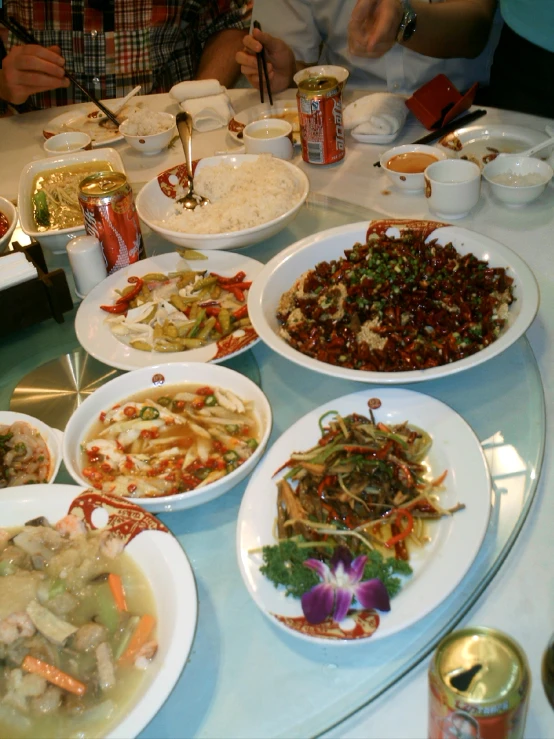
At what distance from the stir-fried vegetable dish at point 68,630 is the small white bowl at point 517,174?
1714 mm

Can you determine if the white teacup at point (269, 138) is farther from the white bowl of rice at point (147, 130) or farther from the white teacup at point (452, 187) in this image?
the white teacup at point (452, 187)

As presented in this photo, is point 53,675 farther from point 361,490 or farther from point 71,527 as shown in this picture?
point 361,490

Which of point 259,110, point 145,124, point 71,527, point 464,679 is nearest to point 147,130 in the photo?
point 145,124

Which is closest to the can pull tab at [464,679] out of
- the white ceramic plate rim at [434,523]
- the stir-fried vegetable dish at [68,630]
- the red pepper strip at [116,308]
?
the white ceramic plate rim at [434,523]

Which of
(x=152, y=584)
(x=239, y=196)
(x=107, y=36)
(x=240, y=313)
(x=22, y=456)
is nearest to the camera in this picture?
(x=152, y=584)

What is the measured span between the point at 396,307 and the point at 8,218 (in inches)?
57.7

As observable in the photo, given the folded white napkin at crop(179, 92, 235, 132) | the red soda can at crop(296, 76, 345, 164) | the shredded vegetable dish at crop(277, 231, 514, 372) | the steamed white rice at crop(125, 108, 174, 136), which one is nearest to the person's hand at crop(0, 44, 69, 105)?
the steamed white rice at crop(125, 108, 174, 136)

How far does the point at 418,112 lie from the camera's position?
277cm

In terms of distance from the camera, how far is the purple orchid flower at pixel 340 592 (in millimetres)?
1111

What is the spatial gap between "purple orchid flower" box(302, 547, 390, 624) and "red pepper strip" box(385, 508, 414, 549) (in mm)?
89

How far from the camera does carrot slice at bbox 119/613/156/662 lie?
1.12 meters

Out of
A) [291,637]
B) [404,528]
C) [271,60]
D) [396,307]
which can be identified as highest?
[271,60]

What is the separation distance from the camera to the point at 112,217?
6.73 feet

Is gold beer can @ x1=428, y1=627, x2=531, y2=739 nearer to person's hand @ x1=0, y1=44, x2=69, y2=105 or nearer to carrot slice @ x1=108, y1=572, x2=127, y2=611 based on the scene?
carrot slice @ x1=108, y1=572, x2=127, y2=611
